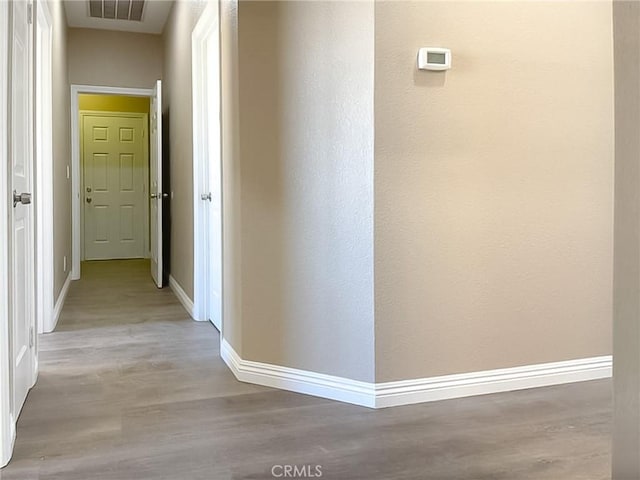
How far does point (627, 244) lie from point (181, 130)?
4168 millimetres

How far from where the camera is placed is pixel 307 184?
2.58 meters

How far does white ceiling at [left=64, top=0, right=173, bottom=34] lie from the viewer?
210 inches

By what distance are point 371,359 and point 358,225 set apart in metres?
0.55

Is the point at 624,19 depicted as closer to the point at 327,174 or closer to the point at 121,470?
the point at 327,174

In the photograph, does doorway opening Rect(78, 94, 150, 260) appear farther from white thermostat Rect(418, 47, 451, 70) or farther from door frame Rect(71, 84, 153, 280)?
white thermostat Rect(418, 47, 451, 70)

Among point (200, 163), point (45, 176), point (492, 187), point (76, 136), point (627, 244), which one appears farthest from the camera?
point (76, 136)

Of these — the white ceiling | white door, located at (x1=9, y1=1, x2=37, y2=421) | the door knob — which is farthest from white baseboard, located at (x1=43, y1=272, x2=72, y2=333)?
the white ceiling

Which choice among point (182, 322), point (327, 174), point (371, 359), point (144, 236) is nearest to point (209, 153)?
point (182, 322)

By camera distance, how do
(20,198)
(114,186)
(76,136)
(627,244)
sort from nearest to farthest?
(627,244), (20,198), (76,136), (114,186)

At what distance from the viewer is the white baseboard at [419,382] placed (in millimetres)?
2439

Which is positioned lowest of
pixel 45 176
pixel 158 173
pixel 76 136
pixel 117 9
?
pixel 45 176

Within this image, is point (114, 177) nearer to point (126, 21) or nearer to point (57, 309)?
point (126, 21)

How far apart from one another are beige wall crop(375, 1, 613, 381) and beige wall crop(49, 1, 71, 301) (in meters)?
2.74

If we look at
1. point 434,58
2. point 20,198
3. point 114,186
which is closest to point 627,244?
point 434,58
